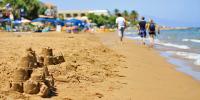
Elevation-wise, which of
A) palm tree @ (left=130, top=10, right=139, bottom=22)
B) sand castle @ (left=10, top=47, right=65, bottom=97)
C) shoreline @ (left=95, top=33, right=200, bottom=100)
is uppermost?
sand castle @ (left=10, top=47, right=65, bottom=97)

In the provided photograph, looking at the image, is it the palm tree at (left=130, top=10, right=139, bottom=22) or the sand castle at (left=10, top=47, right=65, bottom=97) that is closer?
the sand castle at (left=10, top=47, right=65, bottom=97)

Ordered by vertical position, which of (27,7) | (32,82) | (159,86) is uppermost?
(27,7)

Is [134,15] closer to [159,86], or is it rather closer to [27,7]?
[27,7]

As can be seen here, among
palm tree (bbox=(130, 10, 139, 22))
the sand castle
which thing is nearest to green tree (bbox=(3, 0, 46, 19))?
Result: the sand castle

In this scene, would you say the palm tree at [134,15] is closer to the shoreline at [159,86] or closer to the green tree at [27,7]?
the green tree at [27,7]

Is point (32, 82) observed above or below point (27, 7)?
below

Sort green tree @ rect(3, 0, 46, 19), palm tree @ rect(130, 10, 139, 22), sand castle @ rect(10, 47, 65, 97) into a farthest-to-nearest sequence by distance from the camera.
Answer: palm tree @ rect(130, 10, 139, 22), green tree @ rect(3, 0, 46, 19), sand castle @ rect(10, 47, 65, 97)

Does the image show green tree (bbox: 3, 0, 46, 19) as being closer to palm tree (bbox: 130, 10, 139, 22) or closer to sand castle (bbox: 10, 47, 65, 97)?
sand castle (bbox: 10, 47, 65, 97)

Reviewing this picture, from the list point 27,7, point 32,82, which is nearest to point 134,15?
point 27,7

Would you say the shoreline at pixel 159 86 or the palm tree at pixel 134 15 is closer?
the shoreline at pixel 159 86

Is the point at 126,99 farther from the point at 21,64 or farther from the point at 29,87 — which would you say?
the point at 21,64

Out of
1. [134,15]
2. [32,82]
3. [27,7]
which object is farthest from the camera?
[134,15]

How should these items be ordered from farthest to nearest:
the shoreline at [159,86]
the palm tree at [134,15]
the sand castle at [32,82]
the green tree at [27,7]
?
1. the palm tree at [134,15]
2. the green tree at [27,7]
3. the shoreline at [159,86]
4. the sand castle at [32,82]

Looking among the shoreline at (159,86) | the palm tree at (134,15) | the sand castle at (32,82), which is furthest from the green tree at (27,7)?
the palm tree at (134,15)
